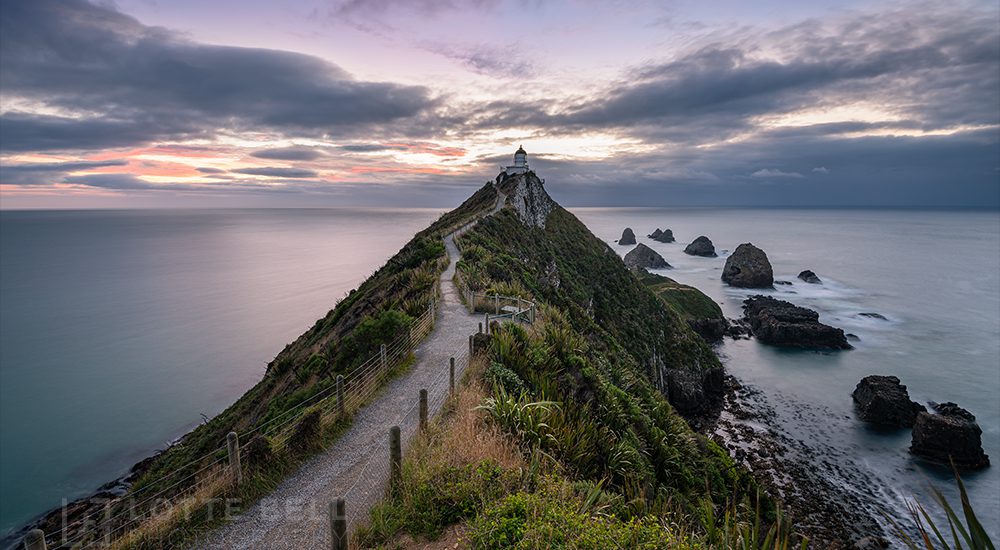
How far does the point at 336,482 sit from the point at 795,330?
198ft

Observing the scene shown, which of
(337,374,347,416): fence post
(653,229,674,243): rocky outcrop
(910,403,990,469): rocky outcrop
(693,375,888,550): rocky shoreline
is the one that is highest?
(337,374,347,416): fence post

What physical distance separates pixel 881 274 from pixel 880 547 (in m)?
110

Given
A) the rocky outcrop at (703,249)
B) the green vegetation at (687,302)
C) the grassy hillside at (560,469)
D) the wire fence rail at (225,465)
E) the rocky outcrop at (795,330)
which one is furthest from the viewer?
the rocky outcrop at (703,249)

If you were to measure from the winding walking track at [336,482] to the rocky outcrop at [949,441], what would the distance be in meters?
36.4

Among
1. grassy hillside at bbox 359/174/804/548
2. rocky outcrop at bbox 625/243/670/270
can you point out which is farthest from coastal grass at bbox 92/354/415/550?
rocky outcrop at bbox 625/243/670/270

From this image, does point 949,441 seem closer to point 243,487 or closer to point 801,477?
point 801,477

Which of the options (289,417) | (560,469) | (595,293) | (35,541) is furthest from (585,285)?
(35,541)

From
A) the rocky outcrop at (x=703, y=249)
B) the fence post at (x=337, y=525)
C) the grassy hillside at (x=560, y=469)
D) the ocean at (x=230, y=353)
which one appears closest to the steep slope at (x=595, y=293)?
the grassy hillside at (x=560, y=469)

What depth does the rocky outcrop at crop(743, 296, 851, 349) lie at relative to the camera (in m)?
55.2

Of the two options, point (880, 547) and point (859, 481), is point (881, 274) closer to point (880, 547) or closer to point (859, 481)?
point (859, 481)

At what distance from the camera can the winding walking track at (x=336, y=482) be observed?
7688mm

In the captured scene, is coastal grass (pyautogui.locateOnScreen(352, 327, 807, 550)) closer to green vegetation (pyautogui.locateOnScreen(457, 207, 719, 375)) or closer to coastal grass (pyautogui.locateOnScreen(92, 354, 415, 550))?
coastal grass (pyautogui.locateOnScreen(92, 354, 415, 550))

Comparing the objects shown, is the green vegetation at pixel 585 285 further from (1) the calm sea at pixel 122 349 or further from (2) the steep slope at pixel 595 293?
(1) the calm sea at pixel 122 349

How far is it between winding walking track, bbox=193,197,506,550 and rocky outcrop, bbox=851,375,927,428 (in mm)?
39120
